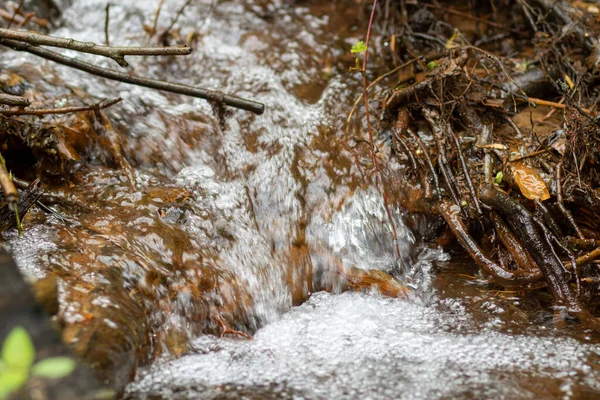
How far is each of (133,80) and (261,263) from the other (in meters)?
1.37

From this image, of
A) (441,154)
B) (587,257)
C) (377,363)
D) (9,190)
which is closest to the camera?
(9,190)

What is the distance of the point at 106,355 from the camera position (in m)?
1.88

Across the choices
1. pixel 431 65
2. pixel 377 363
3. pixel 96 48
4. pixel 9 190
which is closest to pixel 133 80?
pixel 96 48

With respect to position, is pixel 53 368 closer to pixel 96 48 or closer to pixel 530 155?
pixel 96 48

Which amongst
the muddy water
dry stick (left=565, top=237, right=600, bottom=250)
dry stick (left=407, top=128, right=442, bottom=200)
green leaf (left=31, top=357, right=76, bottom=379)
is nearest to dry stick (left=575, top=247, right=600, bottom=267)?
dry stick (left=565, top=237, right=600, bottom=250)

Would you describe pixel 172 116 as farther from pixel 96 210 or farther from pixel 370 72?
pixel 370 72

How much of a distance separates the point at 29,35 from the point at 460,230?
248 cm

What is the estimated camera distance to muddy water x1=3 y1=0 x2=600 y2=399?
6.86 feet

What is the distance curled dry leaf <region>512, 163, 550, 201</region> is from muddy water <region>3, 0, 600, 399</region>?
1.84 ft

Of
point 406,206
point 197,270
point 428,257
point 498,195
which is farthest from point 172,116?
point 498,195

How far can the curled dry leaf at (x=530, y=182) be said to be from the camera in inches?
115

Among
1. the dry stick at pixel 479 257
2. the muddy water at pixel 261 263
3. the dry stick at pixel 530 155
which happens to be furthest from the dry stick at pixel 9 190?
the dry stick at pixel 530 155

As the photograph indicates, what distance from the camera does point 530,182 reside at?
2996mm

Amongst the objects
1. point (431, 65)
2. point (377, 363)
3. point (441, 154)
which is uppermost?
point (431, 65)
